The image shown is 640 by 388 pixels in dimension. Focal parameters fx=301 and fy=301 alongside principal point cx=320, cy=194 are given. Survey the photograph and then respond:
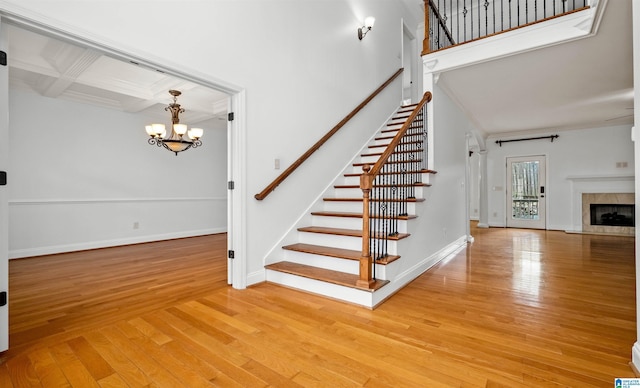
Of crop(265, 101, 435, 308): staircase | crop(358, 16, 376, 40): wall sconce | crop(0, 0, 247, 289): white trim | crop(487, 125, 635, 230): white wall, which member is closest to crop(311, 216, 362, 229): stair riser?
crop(265, 101, 435, 308): staircase

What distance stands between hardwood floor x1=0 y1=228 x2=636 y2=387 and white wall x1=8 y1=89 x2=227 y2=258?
4.12ft

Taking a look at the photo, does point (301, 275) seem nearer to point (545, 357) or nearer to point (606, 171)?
point (545, 357)

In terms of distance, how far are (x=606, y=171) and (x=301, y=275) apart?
7.48 meters

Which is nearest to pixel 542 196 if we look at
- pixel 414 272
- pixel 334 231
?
pixel 414 272

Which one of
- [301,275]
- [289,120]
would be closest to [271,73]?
[289,120]

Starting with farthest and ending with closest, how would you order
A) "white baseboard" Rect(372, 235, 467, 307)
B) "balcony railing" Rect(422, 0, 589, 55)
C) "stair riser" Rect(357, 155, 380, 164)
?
"stair riser" Rect(357, 155, 380, 164)
"balcony railing" Rect(422, 0, 589, 55)
"white baseboard" Rect(372, 235, 467, 307)

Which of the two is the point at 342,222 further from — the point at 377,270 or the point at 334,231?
the point at 377,270

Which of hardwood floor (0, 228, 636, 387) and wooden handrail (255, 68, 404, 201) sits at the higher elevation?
wooden handrail (255, 68, 404, 201)

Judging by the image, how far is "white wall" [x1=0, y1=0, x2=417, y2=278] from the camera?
2.16 meters

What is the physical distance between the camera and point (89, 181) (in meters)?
4.96

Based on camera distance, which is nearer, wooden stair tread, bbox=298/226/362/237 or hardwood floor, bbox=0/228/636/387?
hardwood floor, bbox=0/228/636/387

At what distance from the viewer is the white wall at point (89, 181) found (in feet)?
14.3

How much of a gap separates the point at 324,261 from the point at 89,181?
4418mm

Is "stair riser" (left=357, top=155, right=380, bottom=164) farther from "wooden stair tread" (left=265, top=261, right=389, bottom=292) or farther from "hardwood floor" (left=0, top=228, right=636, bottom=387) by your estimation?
"wooden stair tread" (left=265, top=261, right=389, bottom=292)
